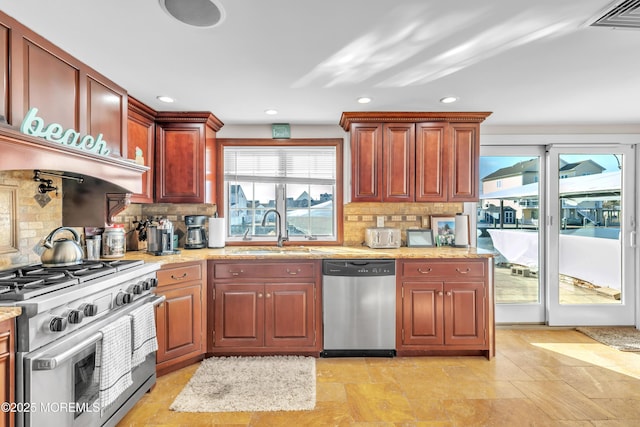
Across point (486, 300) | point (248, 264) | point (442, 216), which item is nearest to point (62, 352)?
point (248, 264)

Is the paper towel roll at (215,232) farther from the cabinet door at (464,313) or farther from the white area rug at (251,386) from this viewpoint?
the cabinet door at (464,313)

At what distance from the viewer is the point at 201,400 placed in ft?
7.65

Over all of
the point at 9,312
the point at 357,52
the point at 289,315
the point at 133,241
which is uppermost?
the point at 357,52

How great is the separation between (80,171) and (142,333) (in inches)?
41.0

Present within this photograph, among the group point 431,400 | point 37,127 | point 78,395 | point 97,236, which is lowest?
point 431,400

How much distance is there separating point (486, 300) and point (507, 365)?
1.79ft

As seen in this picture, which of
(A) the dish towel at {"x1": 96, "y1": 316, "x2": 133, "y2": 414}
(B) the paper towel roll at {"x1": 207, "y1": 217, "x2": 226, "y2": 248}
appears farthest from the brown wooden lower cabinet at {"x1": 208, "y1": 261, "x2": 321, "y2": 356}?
(A) the dish towel at {"x1": 96, "y1": 316, "x2": 133, "y2": 414}

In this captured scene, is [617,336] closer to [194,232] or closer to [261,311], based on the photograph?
[261,311]

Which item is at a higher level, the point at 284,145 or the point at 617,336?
the point at 284,145

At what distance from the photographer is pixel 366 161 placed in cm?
333

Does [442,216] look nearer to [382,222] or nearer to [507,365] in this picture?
[382,222]

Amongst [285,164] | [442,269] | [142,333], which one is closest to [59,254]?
[142,333]

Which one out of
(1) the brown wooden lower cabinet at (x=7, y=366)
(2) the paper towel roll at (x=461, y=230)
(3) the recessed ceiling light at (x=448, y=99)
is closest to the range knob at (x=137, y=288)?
(1) the brown wooden lower cabinet at (x=7, y=366)

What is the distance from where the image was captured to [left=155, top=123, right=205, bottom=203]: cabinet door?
331 cm
